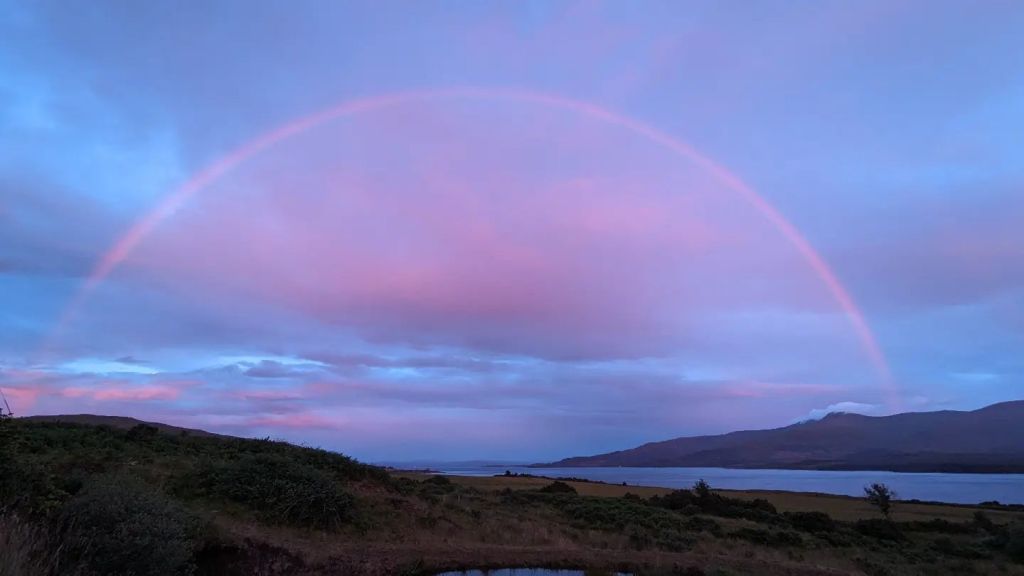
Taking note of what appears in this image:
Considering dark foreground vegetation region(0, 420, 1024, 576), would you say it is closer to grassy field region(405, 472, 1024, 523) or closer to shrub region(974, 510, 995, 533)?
shrub region(974, 510, 995, 533)

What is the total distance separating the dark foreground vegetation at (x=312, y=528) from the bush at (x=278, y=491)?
2.1 inches

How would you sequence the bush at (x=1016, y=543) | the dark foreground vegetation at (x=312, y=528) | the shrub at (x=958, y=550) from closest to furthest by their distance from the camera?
the dark foreground vegetation at (x=312, y=528), the bush at (x=1016, y=543), the shrub at (x=958, y=550)

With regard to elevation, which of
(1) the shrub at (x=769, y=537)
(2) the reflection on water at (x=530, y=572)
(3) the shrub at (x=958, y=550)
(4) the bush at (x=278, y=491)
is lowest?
(3) the shrub at (x=958, y=550)

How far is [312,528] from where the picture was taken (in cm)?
2100

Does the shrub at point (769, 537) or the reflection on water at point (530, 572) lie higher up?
the reflection on water at point (530, 572)

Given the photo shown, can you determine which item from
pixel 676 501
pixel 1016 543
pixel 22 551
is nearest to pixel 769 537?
pixel 1016 543

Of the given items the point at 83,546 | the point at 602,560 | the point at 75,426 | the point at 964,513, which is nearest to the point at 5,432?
the point at 83,546

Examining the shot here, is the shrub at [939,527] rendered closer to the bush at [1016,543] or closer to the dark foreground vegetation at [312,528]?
the dark foreground vegetation at [312,528]

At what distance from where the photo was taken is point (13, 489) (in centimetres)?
997

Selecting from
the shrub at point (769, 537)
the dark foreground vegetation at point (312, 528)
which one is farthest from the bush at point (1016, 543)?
the shrub at point (769, 537)

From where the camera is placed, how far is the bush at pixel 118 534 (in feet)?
29.5

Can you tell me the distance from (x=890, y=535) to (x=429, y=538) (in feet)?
103

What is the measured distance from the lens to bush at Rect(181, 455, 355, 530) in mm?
21453

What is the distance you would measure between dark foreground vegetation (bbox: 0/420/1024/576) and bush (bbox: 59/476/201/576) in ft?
0.08
